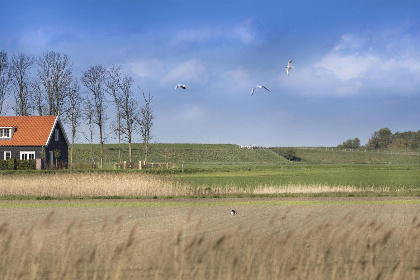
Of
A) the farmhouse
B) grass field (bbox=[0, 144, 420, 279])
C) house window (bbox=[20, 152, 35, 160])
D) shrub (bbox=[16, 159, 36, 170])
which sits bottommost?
grass field (bbox=[0, 144, 420, 279])

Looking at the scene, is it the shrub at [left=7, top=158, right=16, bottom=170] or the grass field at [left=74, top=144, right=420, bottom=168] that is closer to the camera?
the shrub at [left=7, top=158, right=16, bottom=170]

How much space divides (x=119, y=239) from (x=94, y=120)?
5717 cm

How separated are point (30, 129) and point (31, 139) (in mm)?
1549

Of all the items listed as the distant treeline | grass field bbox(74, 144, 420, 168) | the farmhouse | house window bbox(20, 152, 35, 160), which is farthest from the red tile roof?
the distant treeline

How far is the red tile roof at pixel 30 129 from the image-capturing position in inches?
2469

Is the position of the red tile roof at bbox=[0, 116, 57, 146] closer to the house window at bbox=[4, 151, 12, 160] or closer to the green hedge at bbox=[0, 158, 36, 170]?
the house window at bbox=[4, 151, 12, 160]

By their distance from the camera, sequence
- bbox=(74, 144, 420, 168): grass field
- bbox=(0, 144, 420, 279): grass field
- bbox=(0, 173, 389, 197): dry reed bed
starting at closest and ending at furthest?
bbox=(0, 144, 420, 279): grass field → bbox=(0, 173, 389, 197): dry reed bed → bbox=(74, 144, 420, 168): grass field

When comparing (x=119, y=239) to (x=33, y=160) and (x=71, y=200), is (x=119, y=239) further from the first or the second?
(x=33, y=160)

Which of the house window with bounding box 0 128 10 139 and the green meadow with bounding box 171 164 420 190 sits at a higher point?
the house window with bounding box 0 128 10 139

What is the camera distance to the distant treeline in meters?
147

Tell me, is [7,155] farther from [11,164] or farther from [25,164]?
[11,164]

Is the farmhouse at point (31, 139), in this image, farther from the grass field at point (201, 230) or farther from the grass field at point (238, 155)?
the grass field at point (238, 155)

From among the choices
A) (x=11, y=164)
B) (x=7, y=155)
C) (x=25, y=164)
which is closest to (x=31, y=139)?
(x=7, y=155)

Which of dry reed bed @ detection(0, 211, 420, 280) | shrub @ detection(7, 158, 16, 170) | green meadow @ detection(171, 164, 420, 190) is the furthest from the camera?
shrub @ detection(7, 158, 16, 170)
